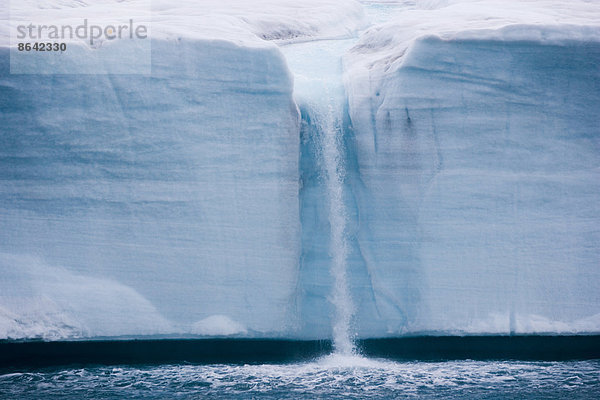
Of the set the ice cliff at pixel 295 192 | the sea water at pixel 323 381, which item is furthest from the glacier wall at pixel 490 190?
the sea water at pixel 323 381

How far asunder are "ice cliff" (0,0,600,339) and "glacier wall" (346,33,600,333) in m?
0.01

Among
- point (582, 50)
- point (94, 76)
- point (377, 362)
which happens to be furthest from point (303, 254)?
point (582, 50)

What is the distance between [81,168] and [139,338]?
1.52m

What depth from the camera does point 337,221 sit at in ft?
16.4

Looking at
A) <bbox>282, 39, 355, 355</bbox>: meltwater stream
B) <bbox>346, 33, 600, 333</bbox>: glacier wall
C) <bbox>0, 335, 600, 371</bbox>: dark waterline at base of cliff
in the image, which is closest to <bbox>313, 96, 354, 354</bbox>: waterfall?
<bbox>282, 39, 355, 355</bbox>: meltwater stream

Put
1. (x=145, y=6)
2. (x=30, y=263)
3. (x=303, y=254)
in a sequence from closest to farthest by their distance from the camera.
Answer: (x=30, y=263), (x=303, y=254), (x=145, y=6)

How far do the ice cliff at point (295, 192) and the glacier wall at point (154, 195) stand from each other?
0.05 feet

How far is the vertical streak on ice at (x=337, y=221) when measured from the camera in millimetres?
4902

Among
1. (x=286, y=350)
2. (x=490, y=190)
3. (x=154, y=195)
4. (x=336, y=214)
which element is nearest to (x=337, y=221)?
(x=336, y=214)

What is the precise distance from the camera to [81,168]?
466cm

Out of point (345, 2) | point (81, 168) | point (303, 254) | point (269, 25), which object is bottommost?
point (303, 254)

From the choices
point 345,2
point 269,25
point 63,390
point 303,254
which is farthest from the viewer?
point 345,2

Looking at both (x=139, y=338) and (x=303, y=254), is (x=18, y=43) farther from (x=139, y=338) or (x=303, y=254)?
(x=303, y=254)

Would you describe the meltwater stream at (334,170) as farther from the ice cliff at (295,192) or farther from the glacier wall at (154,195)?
the glacier wall at (154,195)
